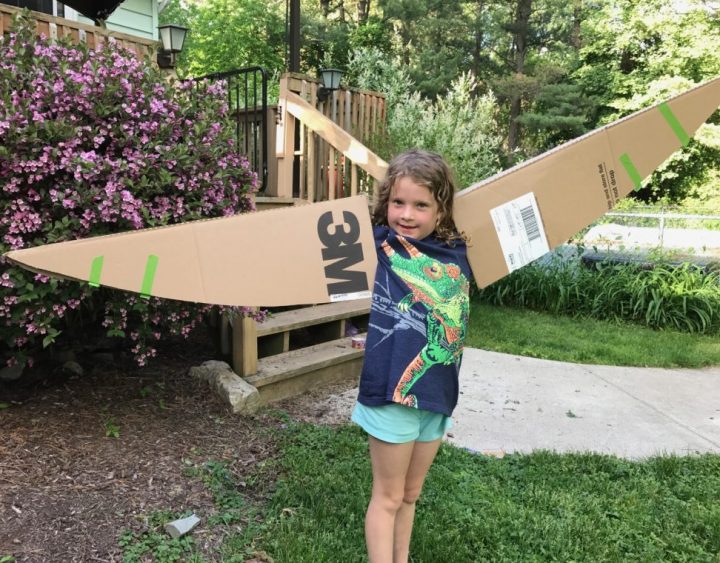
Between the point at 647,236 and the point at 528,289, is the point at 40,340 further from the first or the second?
the point at 647,236

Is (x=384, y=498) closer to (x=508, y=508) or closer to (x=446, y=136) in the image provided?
(x=508, y=508)

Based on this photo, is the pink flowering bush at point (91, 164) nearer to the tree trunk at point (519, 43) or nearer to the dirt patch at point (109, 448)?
the dirt patch at point (109, 448)

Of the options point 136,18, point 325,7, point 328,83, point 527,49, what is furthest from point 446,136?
point 325,7

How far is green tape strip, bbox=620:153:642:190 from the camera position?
1.96m

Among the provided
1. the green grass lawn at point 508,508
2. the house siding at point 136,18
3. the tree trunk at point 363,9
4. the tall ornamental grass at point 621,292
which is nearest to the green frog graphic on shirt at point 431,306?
the green grass lawn at point 508,508

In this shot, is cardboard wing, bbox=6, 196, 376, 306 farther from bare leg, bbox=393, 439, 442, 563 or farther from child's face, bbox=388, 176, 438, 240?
bare leg, bbox=393, 439, 442, 563

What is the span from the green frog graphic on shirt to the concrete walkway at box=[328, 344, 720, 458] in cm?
180

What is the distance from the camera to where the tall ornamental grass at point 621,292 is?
646 cm

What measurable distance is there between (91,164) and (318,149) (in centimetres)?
330

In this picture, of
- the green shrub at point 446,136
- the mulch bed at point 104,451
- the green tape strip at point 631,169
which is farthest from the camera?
the green shrub at point 446,136

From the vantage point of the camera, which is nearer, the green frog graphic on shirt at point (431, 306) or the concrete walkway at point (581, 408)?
the green frog graphic on shirt at point (431, 306)

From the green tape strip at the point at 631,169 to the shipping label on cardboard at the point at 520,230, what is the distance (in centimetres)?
37

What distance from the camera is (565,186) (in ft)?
6.21

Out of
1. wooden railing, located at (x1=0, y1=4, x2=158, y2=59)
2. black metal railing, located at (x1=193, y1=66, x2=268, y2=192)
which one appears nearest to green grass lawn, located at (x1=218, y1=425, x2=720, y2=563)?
wooden railing, located at (x1=0, y1=4, x2=158, y2=59)
